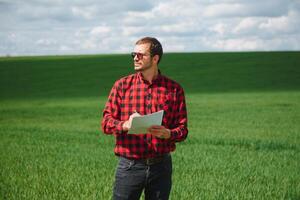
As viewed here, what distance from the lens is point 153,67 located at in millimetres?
4211

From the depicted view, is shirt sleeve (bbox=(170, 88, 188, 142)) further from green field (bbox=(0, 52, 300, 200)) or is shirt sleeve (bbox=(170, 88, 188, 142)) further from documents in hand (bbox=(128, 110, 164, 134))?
green field (bbox=(0, 52, 300, 200))

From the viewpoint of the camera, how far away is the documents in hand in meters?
3.88

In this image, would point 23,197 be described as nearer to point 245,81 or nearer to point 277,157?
point 277,157

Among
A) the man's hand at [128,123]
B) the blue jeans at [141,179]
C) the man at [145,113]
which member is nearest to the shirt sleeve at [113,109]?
the man at [145,113]

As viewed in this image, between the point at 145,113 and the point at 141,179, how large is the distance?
53cm

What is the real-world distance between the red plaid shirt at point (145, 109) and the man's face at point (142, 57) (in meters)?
0.11

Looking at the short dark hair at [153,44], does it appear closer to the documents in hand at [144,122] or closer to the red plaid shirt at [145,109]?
the red plaid shirt at [145,109]

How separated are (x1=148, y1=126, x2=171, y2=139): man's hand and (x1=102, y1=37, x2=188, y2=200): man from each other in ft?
0.28

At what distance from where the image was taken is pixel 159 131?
3.99 m

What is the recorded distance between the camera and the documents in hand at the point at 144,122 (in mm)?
3879

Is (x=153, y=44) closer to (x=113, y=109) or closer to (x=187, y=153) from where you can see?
(x=113, y=109)

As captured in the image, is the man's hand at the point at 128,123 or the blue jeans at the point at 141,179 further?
the blue jeans at the point at 141,179

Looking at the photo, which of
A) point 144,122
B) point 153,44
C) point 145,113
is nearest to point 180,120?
point 145,113

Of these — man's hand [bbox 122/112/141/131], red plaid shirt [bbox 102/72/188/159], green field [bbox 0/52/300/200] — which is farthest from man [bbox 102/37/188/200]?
green field [bbox 0/52/300/200]
